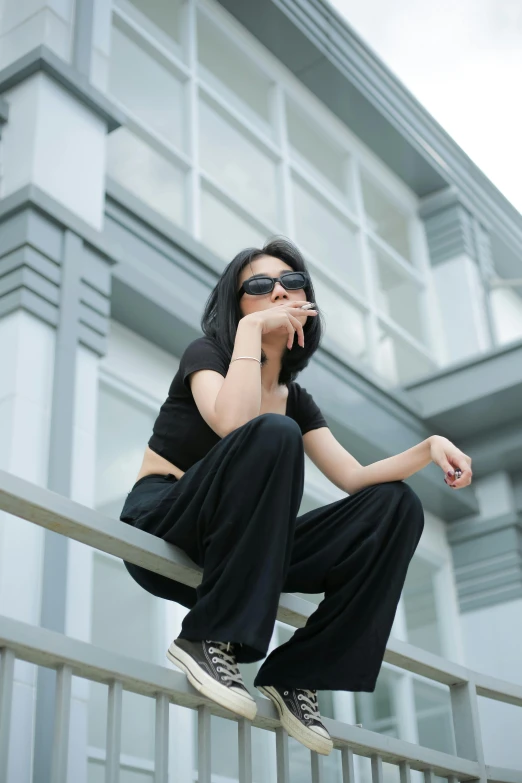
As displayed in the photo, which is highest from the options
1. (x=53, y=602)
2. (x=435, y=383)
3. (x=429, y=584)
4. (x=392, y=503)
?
(x=435, y=383)

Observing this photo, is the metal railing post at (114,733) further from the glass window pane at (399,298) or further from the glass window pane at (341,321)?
the glass window pane at (399,298)

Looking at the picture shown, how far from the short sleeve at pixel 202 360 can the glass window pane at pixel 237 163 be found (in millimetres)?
3885

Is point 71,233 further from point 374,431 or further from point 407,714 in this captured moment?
point 407,714

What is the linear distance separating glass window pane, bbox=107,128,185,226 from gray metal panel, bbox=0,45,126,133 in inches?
33.7

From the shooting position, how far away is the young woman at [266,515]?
6.36ft

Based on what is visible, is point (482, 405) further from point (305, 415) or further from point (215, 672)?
point (215, 672)

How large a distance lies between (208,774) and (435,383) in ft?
15.5

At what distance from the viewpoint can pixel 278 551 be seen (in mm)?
1939

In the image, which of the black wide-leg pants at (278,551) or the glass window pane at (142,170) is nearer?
the black wide-leg pants at (278,551)

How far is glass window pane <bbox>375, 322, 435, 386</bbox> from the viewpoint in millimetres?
7301

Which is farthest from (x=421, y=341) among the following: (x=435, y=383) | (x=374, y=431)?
(x=374, y=431)

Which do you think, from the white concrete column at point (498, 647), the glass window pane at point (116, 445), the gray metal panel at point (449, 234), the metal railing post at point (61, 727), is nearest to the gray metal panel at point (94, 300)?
the glass window pane at point (116, 445)

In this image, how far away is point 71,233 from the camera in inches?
166

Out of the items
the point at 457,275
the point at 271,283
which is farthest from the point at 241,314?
the point at 457,275
